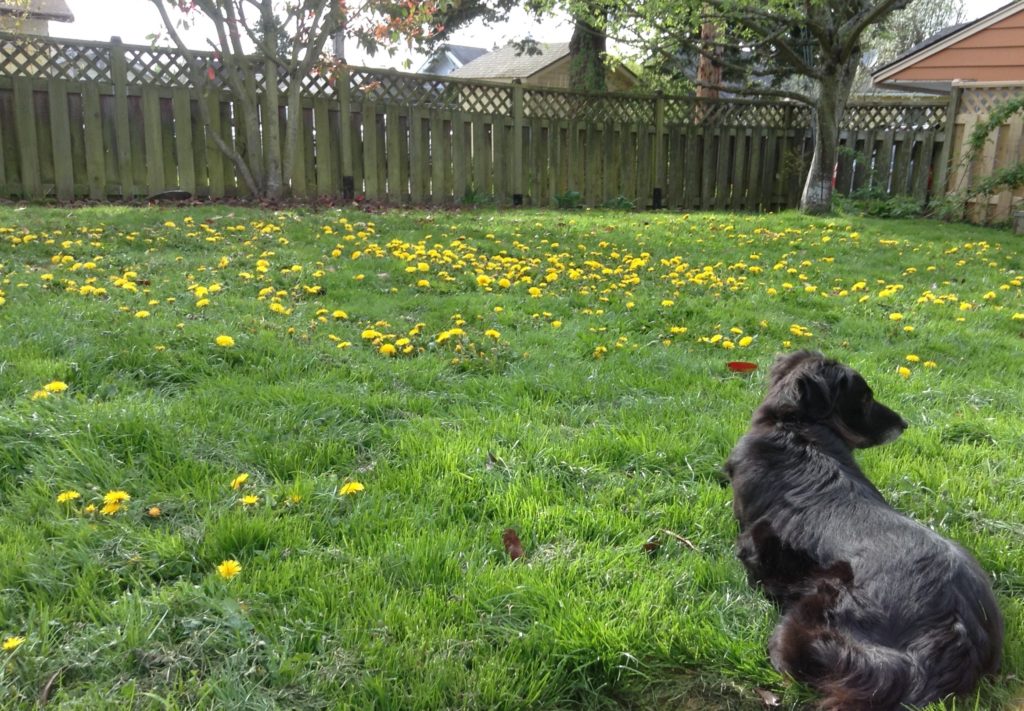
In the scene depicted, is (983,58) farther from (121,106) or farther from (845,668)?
(845,668)

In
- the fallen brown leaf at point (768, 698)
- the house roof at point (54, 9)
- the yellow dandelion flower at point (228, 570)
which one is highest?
the house roof at point (54, 9)

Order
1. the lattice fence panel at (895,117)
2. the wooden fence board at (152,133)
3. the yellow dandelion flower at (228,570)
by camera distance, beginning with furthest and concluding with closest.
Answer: the lattice fence panel at (895,117), the wooden fence board at (152,133), the yellow dandelion flower at (228,570)

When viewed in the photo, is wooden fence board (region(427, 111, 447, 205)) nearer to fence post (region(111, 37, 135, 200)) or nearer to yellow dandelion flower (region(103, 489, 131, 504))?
fence post (region(111, 37, 135, 200))

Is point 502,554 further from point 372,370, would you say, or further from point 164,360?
point 164,360

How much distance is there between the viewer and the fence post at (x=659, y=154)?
520 inches

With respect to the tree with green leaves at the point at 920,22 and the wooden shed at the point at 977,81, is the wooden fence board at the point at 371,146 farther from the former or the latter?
Answer: the tree with green leaves at the point at 920,22

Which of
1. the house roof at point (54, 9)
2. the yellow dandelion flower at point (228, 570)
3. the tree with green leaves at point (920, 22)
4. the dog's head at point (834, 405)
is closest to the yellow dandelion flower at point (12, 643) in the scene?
the yellow dandelion flower at point (228, 570)

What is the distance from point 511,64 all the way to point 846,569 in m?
34.9

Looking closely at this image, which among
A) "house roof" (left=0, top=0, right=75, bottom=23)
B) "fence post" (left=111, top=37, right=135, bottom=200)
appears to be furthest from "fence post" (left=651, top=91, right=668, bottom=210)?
"house roof" (left=0, top=0, right=75, bottom=23)

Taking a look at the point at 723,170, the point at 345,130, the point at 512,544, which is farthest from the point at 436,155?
the point at 512,544

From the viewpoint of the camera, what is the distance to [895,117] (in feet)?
42.9

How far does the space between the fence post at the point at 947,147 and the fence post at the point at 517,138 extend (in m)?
7.39

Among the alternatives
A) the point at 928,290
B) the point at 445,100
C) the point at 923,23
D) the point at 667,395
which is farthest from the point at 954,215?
the point at 923,23

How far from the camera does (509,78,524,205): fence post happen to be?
11.8 metres
